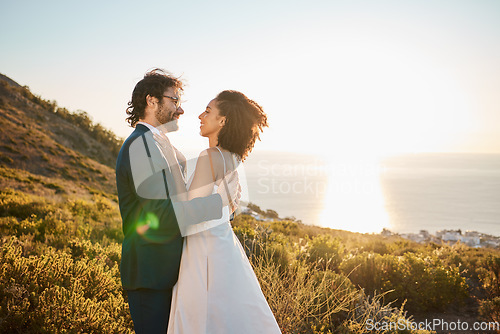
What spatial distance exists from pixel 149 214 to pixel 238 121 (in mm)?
965

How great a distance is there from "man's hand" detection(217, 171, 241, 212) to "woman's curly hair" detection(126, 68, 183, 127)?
2.59 ft

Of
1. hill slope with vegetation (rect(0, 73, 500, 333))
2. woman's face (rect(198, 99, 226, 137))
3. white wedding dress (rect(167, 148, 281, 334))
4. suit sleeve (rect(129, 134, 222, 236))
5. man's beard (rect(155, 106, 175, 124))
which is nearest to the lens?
suit sleeve (rect(129, 134, 222, 236))

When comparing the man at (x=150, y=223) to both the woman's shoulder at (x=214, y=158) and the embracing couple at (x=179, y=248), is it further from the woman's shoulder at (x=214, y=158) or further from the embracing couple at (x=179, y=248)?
the woman's shoulder at (x=214, y=158)

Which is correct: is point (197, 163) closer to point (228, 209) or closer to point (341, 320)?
point (228, 209)

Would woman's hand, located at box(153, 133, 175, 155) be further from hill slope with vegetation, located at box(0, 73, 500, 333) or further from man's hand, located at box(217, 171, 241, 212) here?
hill slope with vegetation, located at box(0, 73, 500, 333)

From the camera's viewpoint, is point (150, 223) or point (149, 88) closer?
point (150, 223)

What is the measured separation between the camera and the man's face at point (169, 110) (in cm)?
236

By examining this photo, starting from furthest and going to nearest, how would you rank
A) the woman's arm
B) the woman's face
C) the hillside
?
the hillside < the woman's face < the woman's arm

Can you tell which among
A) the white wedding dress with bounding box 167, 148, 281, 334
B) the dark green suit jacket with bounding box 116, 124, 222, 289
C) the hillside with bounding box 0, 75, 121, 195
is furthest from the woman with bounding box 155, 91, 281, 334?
the hillside with bounding box 0, 75, 121, 195

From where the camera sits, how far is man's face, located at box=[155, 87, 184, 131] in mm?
2363

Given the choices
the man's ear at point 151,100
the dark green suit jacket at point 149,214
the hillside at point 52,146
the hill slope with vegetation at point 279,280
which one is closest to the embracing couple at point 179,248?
the dark green suit jacket at point 149,214

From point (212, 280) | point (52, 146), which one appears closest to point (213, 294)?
point (212, 280)

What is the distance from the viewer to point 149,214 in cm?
191

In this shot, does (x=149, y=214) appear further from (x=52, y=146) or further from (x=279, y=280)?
(x=52, y=146)
